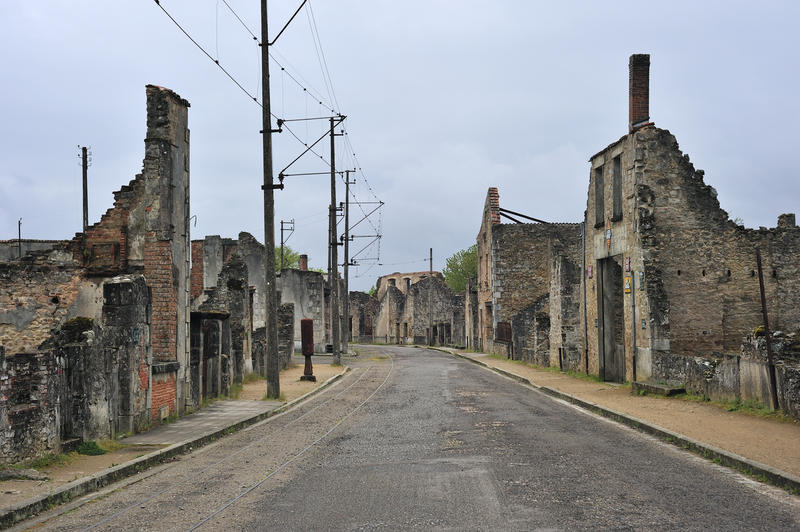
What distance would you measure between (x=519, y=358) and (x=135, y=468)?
2863cm

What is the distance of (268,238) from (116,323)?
7794 mm

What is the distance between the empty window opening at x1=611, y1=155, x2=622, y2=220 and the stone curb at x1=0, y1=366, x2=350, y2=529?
499 inches

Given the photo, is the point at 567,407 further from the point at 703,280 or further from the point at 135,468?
the point at 135,468

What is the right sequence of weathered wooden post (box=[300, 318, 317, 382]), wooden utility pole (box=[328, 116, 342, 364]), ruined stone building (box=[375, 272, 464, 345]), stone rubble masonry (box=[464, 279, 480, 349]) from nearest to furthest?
weathered wooden post (box=[300, 318, 317, 382])
wooden utility pole (box=[328, 116, 342, 364])
stone rubble masonry (box=[464, 279, 480, 349])
ruined stone building (box=[375, 272, 464, 345])

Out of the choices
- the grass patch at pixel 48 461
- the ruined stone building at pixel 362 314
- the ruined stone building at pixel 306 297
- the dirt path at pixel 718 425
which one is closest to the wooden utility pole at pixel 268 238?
the dirt path at pixel 718 425

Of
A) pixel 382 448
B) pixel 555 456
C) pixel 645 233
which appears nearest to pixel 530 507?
pixel 555 456

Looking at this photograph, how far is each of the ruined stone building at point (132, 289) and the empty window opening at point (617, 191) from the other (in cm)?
1208

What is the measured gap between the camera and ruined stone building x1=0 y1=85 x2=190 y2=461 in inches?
485

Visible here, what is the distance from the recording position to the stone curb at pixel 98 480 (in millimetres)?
7082

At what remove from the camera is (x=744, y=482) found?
26.7 ft

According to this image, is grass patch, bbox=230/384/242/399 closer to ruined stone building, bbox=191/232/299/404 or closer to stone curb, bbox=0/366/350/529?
ruined stone building, bbox=191/232/299/404

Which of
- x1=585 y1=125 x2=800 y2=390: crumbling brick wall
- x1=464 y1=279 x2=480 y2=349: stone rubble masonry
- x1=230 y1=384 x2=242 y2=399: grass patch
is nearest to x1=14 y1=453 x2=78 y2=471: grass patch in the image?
x1=230 y1=384 x2=242 y2=399: grass patch

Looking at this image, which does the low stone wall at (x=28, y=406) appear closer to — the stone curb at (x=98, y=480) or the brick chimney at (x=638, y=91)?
the stone curb at (x=98, y=480)

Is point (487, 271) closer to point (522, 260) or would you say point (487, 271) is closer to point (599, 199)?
point (522, 260)
